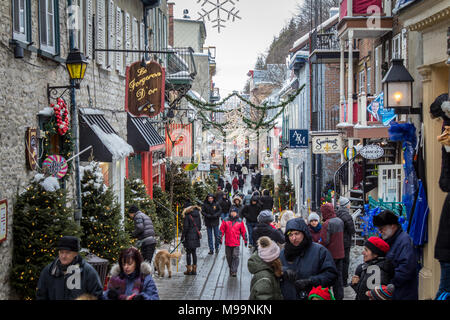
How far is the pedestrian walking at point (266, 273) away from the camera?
6.34 metres

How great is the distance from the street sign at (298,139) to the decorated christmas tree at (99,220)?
16629 millimetres

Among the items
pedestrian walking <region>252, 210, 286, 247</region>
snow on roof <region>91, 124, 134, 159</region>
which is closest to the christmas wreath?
snow on roof <region>91, 124, 134, 159</region>

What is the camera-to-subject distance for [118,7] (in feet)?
63.1

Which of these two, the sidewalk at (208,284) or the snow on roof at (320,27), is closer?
the sidewalk at (208,284)

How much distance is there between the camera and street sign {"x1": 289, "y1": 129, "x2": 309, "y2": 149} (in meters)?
28.6

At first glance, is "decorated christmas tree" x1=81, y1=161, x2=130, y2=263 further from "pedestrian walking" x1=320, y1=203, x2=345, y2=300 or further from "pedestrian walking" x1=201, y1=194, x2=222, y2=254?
"pedestrian walking" x1=201, y1=194, x2=222, y2=254

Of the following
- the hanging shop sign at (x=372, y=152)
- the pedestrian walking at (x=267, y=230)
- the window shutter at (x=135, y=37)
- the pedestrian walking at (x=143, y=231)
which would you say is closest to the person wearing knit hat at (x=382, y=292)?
the pedestrian walking at (x=267, y=230)

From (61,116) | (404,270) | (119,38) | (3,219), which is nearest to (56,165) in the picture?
(61,116)

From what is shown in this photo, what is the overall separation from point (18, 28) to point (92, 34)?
5.78 meters

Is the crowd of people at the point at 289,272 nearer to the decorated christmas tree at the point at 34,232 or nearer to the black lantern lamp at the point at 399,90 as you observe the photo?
the decorated christmas tree at the point at 34,232

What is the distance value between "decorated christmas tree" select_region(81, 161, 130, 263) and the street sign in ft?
54.6

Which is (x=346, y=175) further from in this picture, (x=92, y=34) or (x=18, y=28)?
(x=18, y=28)

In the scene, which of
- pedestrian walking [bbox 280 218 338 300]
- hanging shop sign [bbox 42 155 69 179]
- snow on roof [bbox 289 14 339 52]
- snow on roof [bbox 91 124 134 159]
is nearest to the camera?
pedestrian walking [bbox 280 218 338 300]
